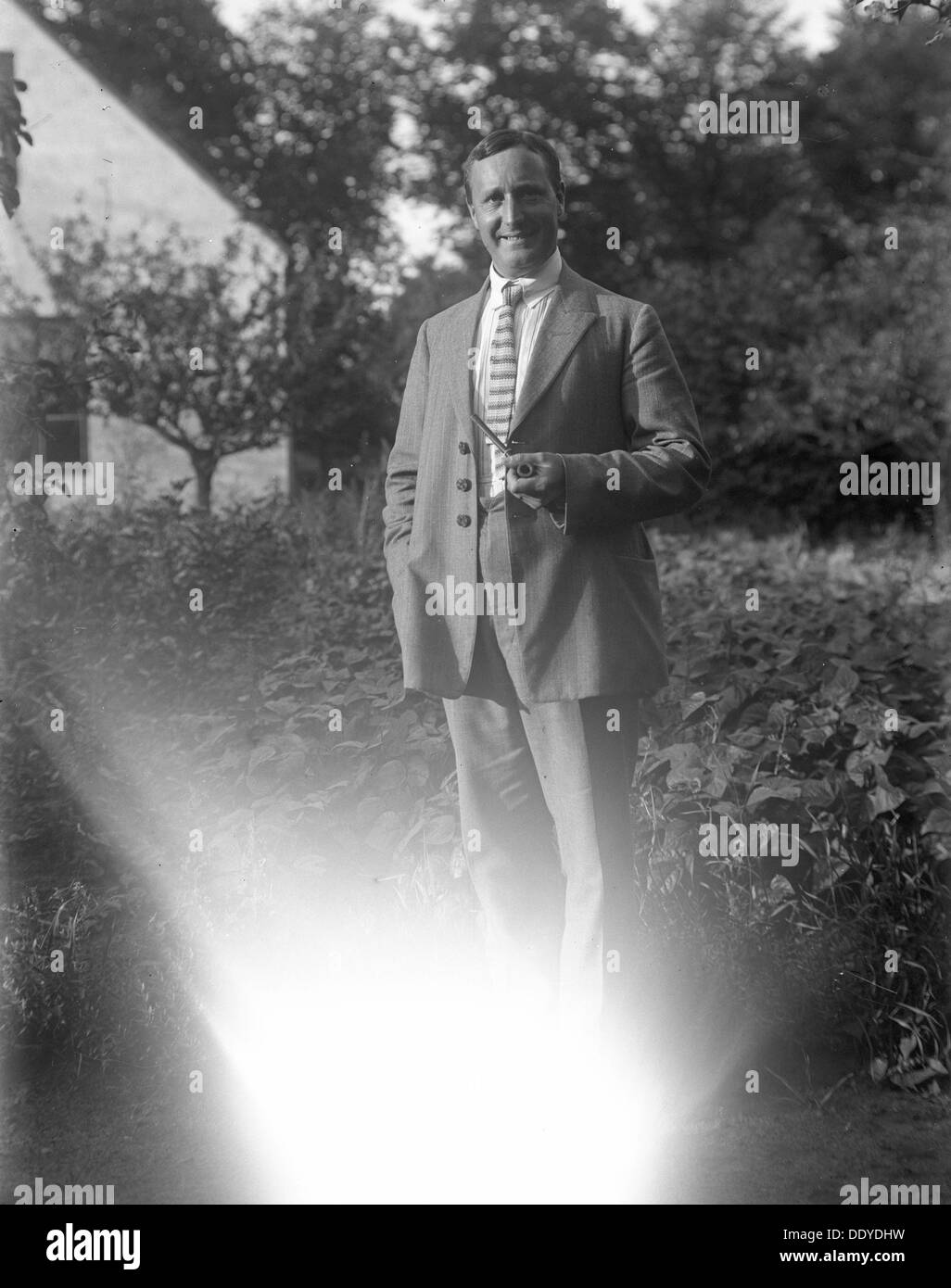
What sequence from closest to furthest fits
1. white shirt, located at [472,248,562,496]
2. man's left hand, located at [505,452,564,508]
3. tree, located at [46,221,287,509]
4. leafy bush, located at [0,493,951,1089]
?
man's left hand, located at [505,452,564,508] < white shirt, located at [472,248,562,496] < leafy bush, located at [0,493,951,1089] < tree, located at [46,221,287,509]

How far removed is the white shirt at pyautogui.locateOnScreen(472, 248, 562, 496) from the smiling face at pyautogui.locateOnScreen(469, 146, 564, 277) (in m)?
0.03

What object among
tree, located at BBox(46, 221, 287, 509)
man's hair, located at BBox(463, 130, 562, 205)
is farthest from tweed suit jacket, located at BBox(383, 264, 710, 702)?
tree, located at BBox(46, 221, 287, 509)

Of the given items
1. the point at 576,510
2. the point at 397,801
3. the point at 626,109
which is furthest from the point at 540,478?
the point at 626,109

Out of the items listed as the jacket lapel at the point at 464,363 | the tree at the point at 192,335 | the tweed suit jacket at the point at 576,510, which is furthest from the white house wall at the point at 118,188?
the tweed suit jacket at the point at 576,510

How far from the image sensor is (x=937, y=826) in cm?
375

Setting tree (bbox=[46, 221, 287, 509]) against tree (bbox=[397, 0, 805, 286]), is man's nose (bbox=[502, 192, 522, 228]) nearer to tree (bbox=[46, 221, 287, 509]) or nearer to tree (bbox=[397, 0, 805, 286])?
tree (bbox=[397, 0, 805, 286])

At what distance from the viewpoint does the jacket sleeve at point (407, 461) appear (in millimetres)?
3129

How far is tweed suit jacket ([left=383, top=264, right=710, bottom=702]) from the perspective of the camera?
286cm

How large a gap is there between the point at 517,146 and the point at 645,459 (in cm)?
69

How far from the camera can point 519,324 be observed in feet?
9.84

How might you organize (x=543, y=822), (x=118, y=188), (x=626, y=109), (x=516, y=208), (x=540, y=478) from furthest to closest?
1. (x=626, y=109)
2. (x=118, y=188)
3. (x=543, y=822)
4. (x=516, y=208)
5. (x=540, y=478)

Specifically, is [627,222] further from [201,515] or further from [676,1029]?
[676,1029]

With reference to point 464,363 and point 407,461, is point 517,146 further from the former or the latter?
point 407,461
